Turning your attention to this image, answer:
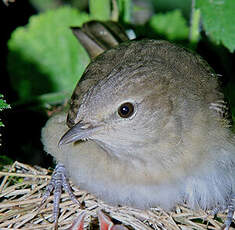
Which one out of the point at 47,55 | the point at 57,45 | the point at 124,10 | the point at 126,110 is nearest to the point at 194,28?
the point at 124,10

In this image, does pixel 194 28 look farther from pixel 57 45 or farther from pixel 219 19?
pixel 57 45

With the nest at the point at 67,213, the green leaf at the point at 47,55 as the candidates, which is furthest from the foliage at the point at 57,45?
the nest at the point at 67,213

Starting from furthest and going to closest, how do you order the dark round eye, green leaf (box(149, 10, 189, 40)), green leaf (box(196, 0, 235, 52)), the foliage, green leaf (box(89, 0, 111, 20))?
1. green leaf (box(149, 10, 189, 40))
2. the foliage
3. green leaf (box(89, 0, 111, 20))
4. green leaf (box(196, 0, 235, 52))
5. the dark round eye

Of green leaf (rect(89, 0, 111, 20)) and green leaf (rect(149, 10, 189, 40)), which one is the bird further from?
green leaf (rect(149, 10, 189, 40))

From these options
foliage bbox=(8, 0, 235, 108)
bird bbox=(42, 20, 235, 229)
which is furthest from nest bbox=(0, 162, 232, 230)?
foliage bbox=(8, 0, 235, 108)

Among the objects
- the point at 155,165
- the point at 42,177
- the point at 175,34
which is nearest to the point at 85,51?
the point at 175,34

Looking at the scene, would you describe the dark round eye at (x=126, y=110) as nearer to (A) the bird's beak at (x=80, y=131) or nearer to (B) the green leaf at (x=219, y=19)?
(A) the bird's beak at (x=80, y=131)

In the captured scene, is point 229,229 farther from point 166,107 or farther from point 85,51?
point 85,51
